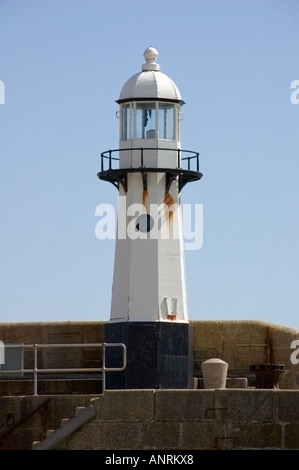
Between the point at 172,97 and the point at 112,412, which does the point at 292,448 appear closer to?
the point at 112,412

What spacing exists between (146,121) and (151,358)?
4524 millimetres

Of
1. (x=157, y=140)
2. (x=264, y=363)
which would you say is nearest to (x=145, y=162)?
(x=157, y=140)

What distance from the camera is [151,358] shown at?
178ft

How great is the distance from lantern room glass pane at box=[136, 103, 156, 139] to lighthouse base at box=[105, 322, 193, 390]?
3.61 metres

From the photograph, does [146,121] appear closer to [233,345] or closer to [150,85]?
[150,85]

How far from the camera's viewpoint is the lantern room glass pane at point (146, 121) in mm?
55250

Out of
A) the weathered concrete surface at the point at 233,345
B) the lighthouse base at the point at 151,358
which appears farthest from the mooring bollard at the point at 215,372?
the weathered concrete surface at the point at 233,345

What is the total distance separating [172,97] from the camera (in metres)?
55.4

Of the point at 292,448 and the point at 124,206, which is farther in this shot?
the point at 124,206

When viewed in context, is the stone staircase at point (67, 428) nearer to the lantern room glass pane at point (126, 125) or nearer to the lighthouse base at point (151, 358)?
the lighthouse base at point (151, 358)

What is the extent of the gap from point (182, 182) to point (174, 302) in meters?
2.30

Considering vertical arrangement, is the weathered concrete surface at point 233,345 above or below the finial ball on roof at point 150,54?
below

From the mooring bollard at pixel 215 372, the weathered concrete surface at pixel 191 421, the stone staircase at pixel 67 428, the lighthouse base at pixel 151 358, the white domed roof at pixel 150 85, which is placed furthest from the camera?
the white domed roof at pixel 150 85

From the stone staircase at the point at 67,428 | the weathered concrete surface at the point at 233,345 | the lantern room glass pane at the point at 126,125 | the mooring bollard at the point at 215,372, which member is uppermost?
the lantern room glass pane at the point at 126,125
